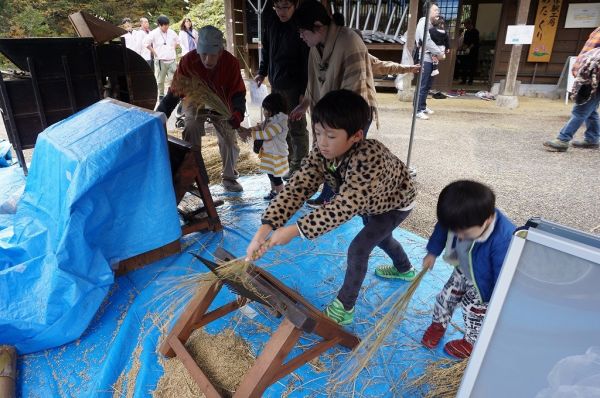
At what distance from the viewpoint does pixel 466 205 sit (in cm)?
139

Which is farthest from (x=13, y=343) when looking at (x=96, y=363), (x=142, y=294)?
(x=142, y=294)

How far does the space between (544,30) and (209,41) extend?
8.52 meters

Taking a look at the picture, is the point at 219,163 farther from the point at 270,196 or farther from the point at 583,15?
the point at 583,15

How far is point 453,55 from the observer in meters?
9.34

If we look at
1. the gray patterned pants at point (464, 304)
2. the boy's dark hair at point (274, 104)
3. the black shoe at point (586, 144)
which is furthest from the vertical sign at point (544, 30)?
the gray patterned pants at point (464, 304)

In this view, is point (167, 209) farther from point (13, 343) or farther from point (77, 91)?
point (77, 91)

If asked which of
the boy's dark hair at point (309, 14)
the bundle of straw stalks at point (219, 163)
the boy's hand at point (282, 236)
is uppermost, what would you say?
the boy's dark hair at point (309, 14)

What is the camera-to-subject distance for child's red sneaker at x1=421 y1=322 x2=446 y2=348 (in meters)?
1.99

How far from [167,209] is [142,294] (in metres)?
0.54

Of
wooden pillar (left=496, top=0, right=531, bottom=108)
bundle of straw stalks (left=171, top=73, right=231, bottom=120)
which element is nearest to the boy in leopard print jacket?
bundle of straw stalks (left=171, top=73, right=231, bottom=120)

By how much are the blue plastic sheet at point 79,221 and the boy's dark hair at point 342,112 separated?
125 centimetres

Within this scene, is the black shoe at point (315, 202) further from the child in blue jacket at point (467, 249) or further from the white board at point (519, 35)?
the white board at point (519, 35)

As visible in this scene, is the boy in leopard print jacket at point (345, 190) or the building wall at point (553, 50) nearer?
the boy in leopard print jacket at point (345, 190)

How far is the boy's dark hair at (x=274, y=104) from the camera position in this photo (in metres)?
3.26
